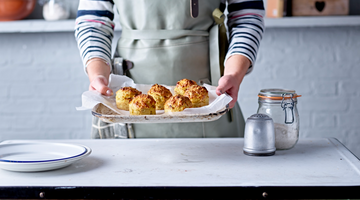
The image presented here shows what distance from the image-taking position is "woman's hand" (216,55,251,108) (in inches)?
41.5

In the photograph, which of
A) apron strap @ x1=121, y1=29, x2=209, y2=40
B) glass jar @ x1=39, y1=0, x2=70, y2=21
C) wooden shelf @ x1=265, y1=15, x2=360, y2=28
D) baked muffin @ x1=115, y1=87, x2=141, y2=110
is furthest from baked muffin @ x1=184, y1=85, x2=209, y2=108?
glass jar @ x1=39, y1=0, x2=70, y2=21

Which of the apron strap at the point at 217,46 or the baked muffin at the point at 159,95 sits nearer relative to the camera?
the baked muffin at the point at 159,95

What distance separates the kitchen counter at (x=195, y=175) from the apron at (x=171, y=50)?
26cm

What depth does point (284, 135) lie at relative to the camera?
0.99m

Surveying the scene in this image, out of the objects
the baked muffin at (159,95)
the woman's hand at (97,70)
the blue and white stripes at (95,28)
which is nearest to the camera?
the baked muffin at (159,95)

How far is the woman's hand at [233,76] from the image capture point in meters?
1.05

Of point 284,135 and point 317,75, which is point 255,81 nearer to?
point 317,75

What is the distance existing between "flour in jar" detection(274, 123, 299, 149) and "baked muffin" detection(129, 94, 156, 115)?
33cm

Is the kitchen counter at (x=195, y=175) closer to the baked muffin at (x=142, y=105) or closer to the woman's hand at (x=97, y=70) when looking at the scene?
the baked muffin at (x=142, y=105)

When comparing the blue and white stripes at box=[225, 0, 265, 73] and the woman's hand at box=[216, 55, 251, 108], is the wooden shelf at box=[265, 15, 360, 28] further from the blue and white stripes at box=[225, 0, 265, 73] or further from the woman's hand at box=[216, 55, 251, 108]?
the woman's hand at box=[216, 55, 251, 108]

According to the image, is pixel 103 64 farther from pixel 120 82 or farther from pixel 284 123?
pixel 284 123

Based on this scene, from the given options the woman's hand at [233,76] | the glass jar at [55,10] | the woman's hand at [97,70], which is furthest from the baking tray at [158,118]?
the glass jar at [55,10]

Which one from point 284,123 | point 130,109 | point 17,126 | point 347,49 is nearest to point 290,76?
point 347,49

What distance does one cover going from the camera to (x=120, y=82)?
1.23 meters
